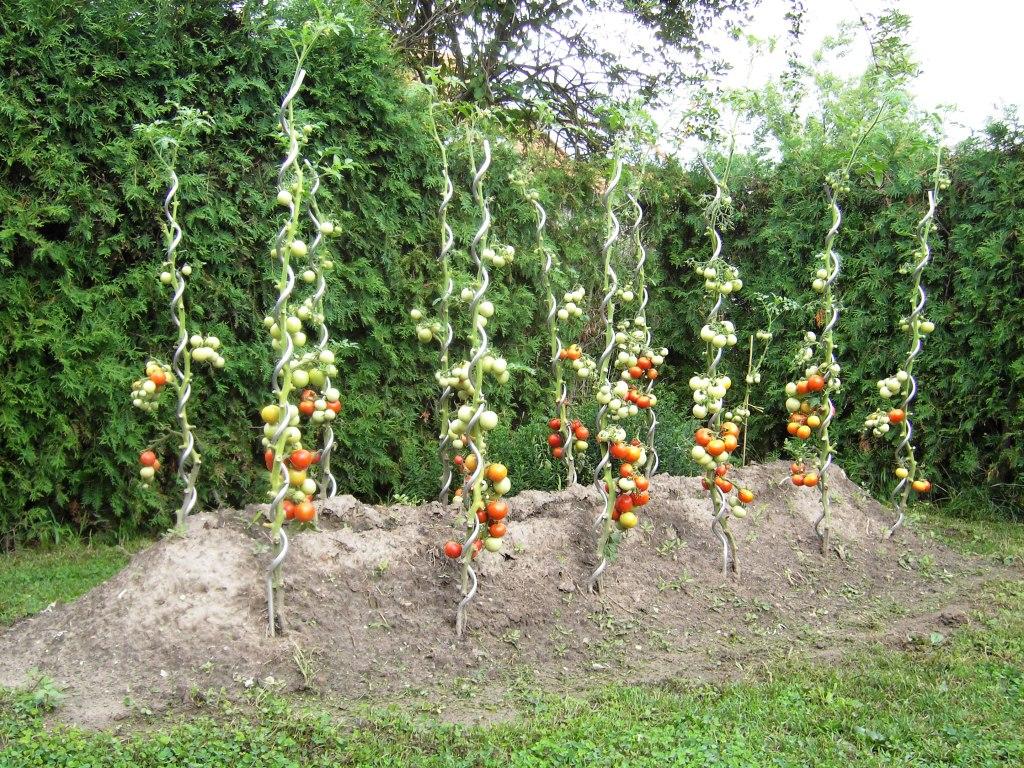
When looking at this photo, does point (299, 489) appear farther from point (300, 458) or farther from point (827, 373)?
point (827, 373)

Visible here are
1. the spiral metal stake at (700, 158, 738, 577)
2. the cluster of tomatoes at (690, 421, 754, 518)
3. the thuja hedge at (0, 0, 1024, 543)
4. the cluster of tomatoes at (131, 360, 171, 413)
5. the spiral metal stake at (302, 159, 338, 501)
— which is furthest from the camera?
the thuja hedge at (0, 0, 1024, 543)

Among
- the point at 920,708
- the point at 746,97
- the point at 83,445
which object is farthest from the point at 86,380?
the point at 920,708

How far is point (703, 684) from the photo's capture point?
2.79 m

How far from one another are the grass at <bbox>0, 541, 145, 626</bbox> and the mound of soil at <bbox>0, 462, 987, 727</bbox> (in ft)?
1.15

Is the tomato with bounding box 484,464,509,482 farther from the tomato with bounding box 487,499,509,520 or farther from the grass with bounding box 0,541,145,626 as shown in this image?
the grass with bounding box 0,541,145,626

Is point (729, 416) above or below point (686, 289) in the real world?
below

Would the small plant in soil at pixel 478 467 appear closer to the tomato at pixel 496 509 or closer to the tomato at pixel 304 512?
the tomato at pixel 496 509

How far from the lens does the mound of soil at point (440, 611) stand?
2.69 metres

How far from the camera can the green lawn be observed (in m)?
2.24

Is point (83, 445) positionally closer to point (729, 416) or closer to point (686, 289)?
point (729, 416)

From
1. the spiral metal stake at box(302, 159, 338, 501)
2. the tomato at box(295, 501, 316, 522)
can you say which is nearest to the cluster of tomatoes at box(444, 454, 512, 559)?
Result: the tomato at box(295, 501, 316, 522)

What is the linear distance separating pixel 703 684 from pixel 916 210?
409 centimetres

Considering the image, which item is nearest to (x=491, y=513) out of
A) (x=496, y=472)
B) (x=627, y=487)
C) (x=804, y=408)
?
(x=496, y=472)

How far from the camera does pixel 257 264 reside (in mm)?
4449
